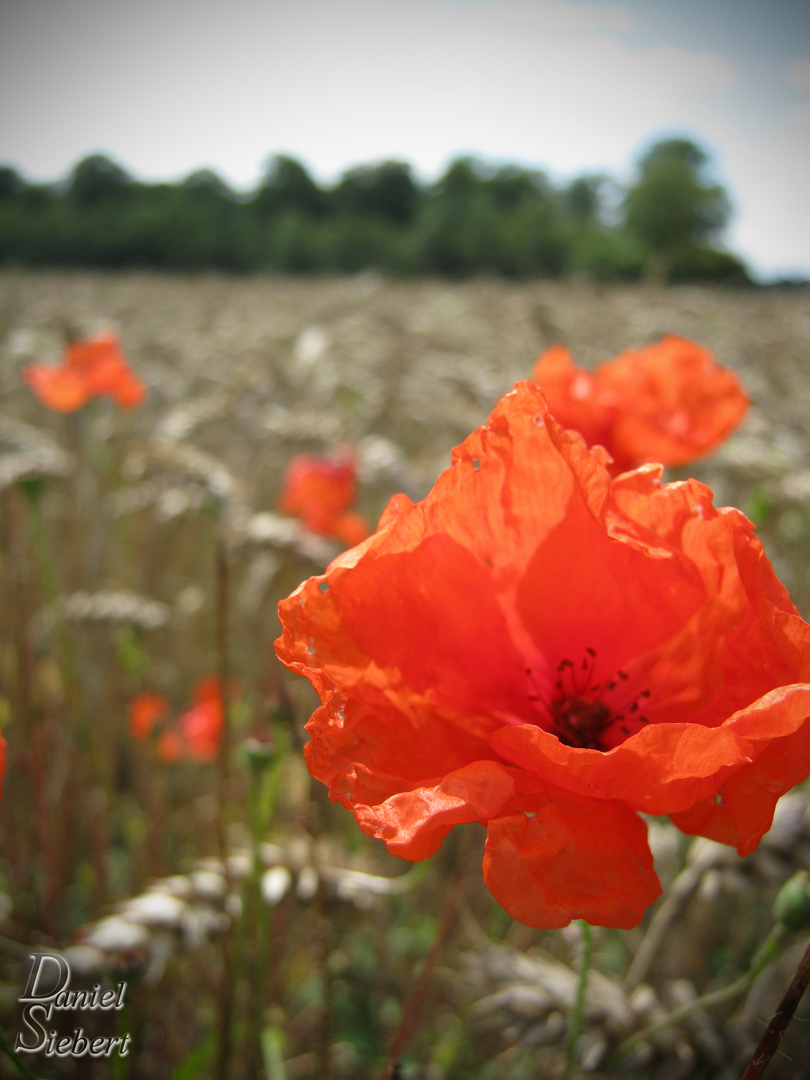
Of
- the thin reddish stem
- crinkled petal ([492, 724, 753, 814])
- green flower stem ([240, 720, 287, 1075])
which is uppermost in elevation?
crinkled petal ([492, 724, 753, 814])

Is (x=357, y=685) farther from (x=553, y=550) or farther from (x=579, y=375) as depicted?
(x=579, y=375)

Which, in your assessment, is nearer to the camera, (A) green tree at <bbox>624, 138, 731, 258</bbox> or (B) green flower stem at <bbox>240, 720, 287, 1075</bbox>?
(B) green flower stem at <bbox>240, 720, 287, 1075</bbox>

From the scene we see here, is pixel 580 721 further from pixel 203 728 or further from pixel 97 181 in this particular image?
pixel 97 181

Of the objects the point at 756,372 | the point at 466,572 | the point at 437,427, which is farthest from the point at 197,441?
the point at 756,372

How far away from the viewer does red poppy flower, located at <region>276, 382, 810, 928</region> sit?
1.50ft

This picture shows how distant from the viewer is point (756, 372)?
14.7 feet

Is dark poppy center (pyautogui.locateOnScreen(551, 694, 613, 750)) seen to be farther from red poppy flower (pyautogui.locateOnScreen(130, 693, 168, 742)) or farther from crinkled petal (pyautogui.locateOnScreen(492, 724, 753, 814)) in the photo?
red poppy flower (pyautogui.locateOnScreen(130, 693, 168, 742))

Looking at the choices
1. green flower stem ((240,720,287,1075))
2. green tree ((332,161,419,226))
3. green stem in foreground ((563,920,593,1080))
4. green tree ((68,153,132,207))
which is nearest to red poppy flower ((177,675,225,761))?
green flower stem ((240,720,287,1075))

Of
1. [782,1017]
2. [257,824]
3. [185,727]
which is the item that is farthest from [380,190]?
[782,1017]

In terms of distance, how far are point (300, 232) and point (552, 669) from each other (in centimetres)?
→ 2442

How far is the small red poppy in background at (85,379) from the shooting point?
2.18 metres

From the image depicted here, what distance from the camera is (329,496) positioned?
2.12m

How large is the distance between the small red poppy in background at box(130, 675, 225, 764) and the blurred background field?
6 centimetres

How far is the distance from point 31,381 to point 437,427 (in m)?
1.64
